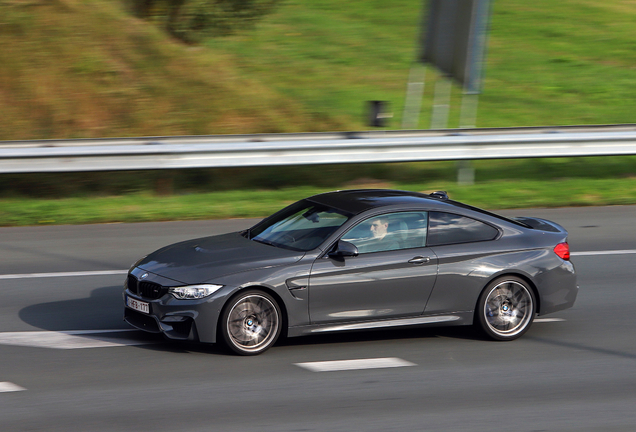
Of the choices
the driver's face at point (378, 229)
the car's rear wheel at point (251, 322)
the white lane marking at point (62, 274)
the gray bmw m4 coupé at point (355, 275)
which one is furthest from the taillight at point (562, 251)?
the white lane marking at point (62, 274)

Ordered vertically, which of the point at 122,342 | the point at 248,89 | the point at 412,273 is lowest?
the point at 122,342

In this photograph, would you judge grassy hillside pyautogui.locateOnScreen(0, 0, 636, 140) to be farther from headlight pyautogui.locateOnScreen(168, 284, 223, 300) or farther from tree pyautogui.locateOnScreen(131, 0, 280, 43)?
headlight pyautogui.locateOnScreen(168, 284, 223, 300)

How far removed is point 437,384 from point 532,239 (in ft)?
6.90

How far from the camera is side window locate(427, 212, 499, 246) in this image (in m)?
7.56

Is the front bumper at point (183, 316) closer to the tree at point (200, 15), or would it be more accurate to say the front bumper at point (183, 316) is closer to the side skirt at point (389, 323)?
the side skirt at point (389, 323)

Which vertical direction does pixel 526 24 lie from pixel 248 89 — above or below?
above

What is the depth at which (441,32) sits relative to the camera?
16.5m

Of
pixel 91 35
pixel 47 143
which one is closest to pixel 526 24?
pixel 91 35

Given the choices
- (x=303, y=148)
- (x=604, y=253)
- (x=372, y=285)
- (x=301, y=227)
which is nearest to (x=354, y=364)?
(x=372, y=285)

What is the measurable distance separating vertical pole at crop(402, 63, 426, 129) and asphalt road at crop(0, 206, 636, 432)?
9.76 metres

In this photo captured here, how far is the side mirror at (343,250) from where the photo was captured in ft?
23.3

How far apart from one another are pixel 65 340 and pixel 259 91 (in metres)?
12.7

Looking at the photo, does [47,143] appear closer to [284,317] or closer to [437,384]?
[284,317]

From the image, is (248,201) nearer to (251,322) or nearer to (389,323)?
(389,323)
